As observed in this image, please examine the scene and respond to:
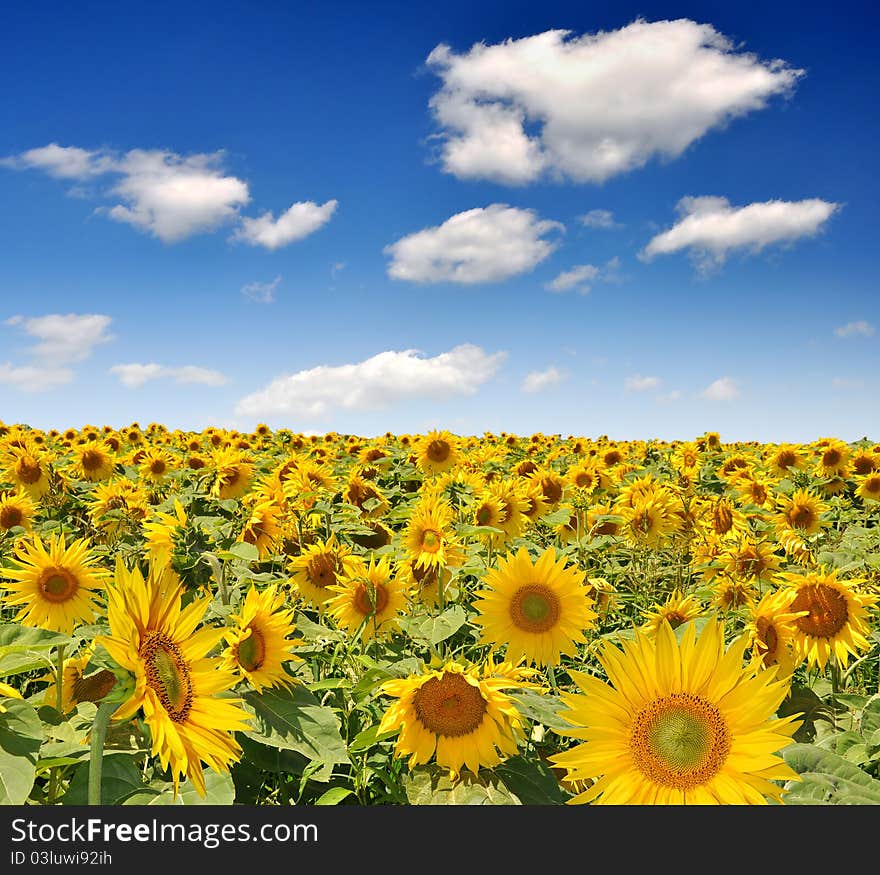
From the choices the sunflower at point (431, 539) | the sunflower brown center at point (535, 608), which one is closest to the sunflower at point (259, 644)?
the sunflower brown center at point (535, 608)

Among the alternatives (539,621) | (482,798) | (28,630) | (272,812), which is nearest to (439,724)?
(482,798)

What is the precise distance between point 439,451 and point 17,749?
754cm

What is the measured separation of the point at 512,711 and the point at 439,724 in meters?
0.30

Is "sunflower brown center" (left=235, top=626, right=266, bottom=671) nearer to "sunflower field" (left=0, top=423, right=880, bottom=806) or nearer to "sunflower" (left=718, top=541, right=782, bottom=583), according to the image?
"sunflower field" (left=0, top=423, right=880, bottom=806)

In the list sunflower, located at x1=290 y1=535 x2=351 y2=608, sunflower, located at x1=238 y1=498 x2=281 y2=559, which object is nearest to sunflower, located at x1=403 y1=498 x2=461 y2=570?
sunflower, located at x1=290 y1=535 x2=351 y2=608

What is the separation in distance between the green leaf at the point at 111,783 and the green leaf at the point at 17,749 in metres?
0.38

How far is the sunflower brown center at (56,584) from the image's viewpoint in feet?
13.5

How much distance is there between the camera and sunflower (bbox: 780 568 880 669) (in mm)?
3721

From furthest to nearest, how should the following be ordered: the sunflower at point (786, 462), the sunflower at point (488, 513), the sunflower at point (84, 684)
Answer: the sunflower at point (786, 462)
the sunflower at point (488, 513)
the sunflower at point (84, 684)

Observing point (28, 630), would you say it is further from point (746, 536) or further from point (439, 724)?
point (746, 536)

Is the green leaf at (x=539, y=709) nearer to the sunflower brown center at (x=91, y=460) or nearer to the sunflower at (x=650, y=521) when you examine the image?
the sunflower at (x=650, y=521)

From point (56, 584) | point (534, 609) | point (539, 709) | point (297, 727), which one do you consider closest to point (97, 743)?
point (297, 727)

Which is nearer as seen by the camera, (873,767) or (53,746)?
(53,746)

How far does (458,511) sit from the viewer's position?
20.3ft
